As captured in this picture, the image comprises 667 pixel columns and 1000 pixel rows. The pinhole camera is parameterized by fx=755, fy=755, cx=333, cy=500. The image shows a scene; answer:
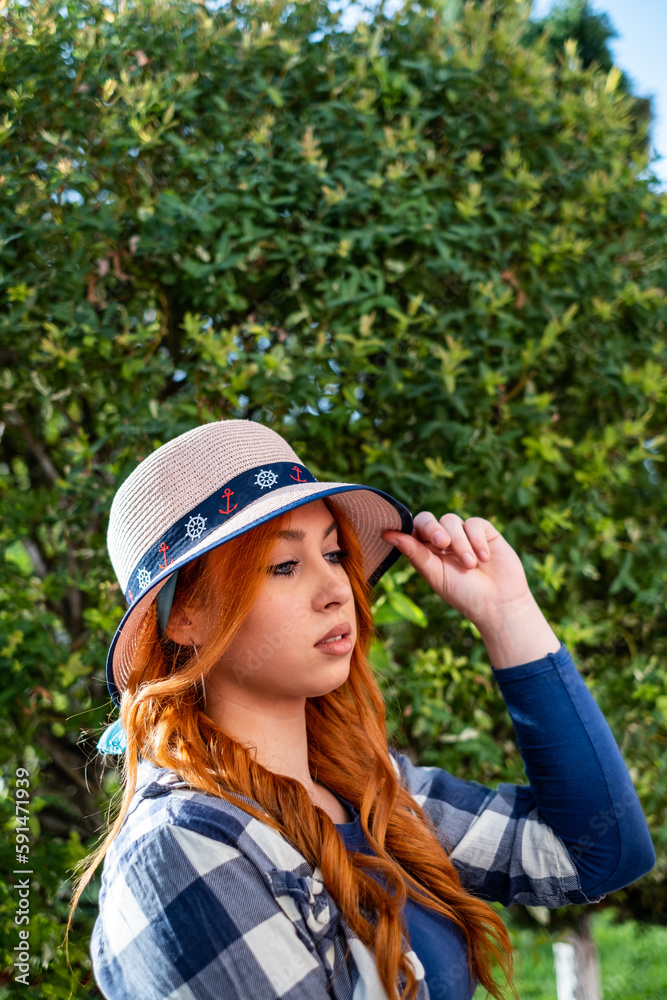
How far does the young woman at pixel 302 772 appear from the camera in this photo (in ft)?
3.46

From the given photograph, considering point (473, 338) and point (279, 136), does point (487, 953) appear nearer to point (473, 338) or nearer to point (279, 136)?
point (473, 338)

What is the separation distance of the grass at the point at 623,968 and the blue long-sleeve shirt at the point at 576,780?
259cm

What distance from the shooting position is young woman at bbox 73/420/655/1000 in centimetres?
105

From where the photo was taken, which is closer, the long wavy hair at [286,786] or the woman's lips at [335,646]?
the long wavy hair at [286,786]

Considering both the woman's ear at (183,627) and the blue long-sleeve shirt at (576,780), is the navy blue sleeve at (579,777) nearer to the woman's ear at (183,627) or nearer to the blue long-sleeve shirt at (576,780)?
the blue long-sleeve shirt at (576,780)

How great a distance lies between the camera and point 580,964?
284 centimetres

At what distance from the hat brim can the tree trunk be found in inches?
74.7

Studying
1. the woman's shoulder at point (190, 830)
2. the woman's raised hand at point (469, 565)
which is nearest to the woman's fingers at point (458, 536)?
the woman's raised hand at point (469, 565)

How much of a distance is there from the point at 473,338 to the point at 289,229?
63cm

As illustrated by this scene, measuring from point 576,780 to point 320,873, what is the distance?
57 centimetres

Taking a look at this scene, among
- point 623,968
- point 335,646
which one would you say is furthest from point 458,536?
point 623,968

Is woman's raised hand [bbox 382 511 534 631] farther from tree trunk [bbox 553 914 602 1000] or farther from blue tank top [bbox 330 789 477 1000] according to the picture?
tree trunk [bbox 553 914 602 1000]

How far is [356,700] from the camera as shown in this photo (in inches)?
64.4

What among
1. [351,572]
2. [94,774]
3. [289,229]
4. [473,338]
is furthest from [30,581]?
[473,338]
